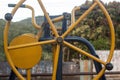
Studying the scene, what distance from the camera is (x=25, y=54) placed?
246cm

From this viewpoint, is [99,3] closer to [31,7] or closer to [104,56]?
[31,7]

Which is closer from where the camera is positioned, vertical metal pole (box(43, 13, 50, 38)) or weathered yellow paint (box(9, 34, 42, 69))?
weathered yellow paint (box(9, 34, 42, 69))

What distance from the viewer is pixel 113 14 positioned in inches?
557

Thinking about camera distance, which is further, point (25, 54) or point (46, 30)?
point (46, 30)

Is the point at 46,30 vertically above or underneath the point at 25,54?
above

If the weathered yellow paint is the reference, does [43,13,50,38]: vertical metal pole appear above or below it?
above

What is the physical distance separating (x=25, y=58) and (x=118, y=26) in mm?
11522

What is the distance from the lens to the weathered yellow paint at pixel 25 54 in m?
2.46

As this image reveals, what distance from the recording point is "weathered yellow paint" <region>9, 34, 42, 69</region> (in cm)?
246

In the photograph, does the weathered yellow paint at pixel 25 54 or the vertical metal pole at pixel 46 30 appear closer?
the weathered yellow paint at pixel 25 54

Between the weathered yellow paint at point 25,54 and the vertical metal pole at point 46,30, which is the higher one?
the vertical metal pole at point 46,30

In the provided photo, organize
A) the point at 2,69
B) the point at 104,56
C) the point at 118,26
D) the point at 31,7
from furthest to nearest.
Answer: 1. the point at 118,26
2. the point at 104,56
3. the point at 2,69
4. the point at 31,7

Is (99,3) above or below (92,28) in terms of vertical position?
above

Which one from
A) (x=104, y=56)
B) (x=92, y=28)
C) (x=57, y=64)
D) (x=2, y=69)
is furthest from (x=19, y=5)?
(x=92, y=28)
